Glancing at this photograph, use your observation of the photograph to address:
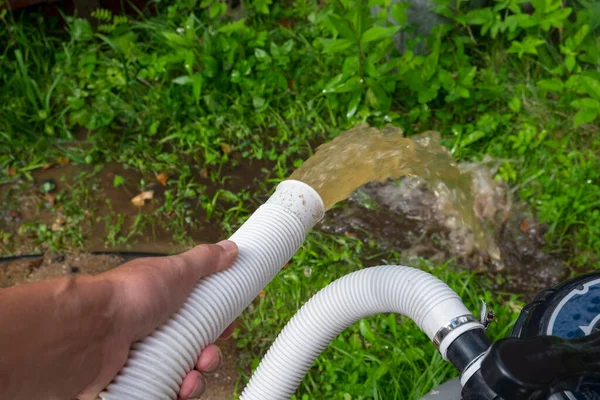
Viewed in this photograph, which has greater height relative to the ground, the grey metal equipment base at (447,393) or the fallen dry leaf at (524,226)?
the grey metal equipment base at (447,393)

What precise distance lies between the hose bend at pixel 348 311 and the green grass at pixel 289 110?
0.64 metres

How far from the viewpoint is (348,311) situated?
1422mm

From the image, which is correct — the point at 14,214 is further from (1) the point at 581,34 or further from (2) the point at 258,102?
(1) the point at 581,34

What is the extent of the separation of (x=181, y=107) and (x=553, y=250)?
1.89 m

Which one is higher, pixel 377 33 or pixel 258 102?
pixel 377 33

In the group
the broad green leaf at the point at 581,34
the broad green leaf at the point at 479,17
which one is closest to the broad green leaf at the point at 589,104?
the broad green leaf at the point at 581,34

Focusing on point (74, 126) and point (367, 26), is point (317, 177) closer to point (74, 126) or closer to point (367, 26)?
point (367, 26)

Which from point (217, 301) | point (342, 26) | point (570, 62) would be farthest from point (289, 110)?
point (217, 301)

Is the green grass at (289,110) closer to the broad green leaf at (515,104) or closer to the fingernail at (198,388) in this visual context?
the broad green leaf at (515,104)

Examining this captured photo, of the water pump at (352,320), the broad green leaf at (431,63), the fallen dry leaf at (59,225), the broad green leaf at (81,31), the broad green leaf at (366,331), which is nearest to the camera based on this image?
the water pump at (352,320)

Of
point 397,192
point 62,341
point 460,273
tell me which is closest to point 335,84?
point 397,192

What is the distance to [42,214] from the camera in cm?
271

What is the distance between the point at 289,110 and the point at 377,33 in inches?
27.6

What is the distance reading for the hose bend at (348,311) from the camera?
1216 mm
